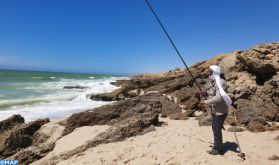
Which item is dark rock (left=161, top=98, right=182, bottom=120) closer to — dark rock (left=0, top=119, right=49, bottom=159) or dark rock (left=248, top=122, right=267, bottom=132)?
dark rock (left=248, top=122, right=267, bottom=132)

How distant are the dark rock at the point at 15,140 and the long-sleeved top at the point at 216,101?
4.86 m

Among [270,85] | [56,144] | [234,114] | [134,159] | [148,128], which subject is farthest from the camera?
[270,85]

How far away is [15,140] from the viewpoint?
298 inches

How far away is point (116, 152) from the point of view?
633 cm

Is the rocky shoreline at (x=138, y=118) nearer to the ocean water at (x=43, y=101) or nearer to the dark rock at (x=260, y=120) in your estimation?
the dark rock at (x=260, y=120)

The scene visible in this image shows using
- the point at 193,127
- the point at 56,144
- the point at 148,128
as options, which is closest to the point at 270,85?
the point at 193,127

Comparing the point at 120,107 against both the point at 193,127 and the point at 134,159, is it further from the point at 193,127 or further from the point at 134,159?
Answer: the point at 134,159

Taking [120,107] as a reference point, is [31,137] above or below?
below

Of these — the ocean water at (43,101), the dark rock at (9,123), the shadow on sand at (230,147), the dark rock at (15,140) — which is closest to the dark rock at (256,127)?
the shadow on sand at (230,147)

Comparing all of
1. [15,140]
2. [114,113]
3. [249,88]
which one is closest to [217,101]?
[114,113]

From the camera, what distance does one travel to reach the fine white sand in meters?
5.80

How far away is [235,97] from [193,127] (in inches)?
104

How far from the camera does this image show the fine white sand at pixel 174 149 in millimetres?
5797

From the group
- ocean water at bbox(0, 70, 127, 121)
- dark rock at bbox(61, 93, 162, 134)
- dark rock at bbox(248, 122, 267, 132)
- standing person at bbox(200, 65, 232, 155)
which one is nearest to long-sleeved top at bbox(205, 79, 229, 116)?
standing person at bbox(200, 65, 232, 155)
